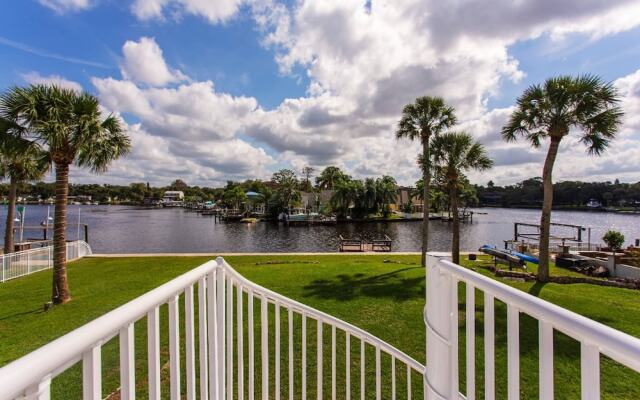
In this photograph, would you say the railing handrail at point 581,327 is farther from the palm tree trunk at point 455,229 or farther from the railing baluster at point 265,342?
the palm tree trunk at point 455,229

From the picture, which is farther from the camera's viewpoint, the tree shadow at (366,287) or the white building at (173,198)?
the white building at (173,198)

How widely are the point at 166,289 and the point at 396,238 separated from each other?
30.8 m

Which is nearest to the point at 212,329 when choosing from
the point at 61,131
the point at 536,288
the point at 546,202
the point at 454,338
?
the point at 454,338

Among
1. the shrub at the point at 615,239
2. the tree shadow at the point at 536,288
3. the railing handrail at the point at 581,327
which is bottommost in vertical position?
the tree shadow at the point at 536,288

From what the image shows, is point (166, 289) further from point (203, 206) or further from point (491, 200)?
point (491, 200)

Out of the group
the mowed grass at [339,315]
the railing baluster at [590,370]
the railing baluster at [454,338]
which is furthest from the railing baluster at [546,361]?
the mowed grass at [339,315]

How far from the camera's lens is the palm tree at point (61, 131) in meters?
7.40

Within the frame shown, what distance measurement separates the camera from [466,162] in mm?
12406

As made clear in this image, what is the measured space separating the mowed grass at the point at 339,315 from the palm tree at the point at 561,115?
10.8 ft

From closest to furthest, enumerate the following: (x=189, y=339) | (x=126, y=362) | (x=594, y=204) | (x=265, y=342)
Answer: (x=126, y=362) → (x=189, y=339) → (x=265, y=342) → (x=594, y=204)

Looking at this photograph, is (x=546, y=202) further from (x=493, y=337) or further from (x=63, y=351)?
(x=63, y=351)

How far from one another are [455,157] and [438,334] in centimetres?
1205

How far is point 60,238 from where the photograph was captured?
8.23 meters

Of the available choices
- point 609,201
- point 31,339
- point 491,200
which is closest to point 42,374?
point 31,339
